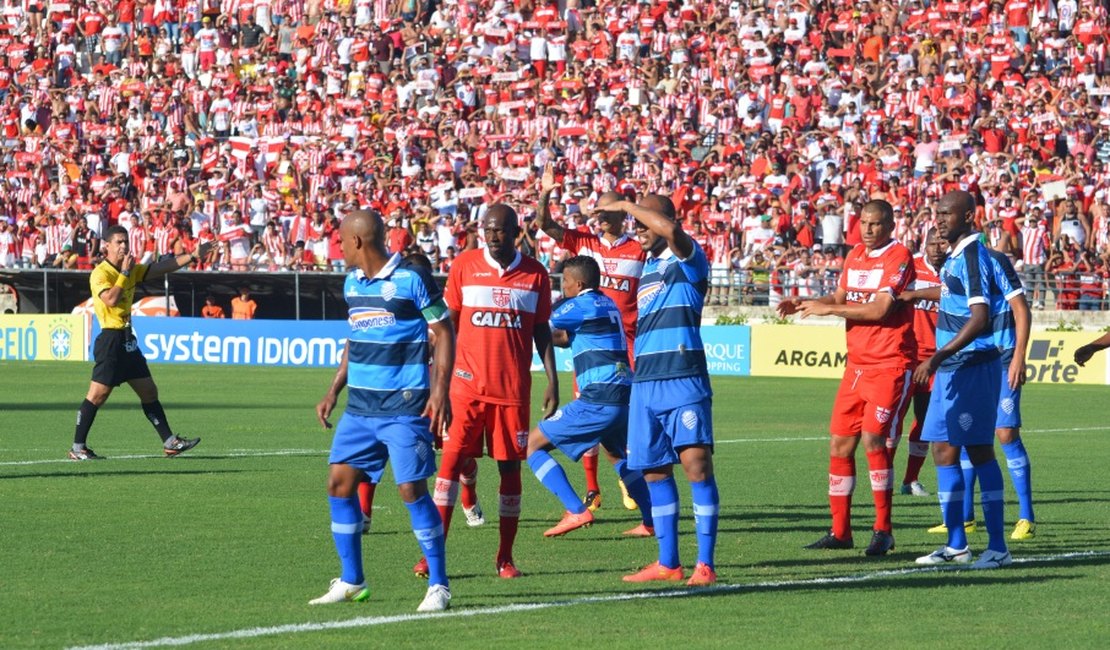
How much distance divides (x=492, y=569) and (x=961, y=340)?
9.79 feet

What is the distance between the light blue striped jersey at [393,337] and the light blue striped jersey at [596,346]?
9.71 ft

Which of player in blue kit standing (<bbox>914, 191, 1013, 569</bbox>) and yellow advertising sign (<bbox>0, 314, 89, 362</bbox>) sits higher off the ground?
player in blue kit standing (<bbox>914, 191, 1013, 569</bbox>)

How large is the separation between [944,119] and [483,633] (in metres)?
29.1

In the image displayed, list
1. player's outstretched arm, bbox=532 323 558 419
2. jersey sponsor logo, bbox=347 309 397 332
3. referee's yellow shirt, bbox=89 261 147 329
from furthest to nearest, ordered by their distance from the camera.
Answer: referee's yellow shirt, bbox=89 261 147 329 → player's outstretched arm, bbox=532 323 558 419 → jersey sponsor logo, bbox=347 309 397 332

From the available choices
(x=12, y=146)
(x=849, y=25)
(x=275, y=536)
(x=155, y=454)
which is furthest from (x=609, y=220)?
(x=12, y=146)

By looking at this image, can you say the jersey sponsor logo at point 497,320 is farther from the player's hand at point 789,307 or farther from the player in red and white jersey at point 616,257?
the player in red and white jersey at point 616,257

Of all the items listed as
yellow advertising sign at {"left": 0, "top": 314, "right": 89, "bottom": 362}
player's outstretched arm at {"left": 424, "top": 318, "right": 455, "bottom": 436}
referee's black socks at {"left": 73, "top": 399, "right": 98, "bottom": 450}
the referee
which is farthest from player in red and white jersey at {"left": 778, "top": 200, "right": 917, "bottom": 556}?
yellow advertising sign at {"left": 0, "top": 314, "right": 89, "bottom": 362}

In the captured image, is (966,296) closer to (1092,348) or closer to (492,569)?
(1092,348)

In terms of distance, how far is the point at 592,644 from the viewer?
8.03m

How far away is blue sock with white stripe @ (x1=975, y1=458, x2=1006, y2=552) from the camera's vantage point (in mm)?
10609

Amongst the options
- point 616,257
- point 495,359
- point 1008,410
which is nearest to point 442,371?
point 495,359

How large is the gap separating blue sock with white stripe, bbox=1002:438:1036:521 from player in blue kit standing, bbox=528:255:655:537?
256cm

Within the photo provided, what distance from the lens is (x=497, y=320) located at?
34.6 ft

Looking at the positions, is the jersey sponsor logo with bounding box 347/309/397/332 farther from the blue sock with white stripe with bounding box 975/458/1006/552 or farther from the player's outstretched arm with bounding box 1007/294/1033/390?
the player's outstretched arm with bounding box 1007/294/1033/390
